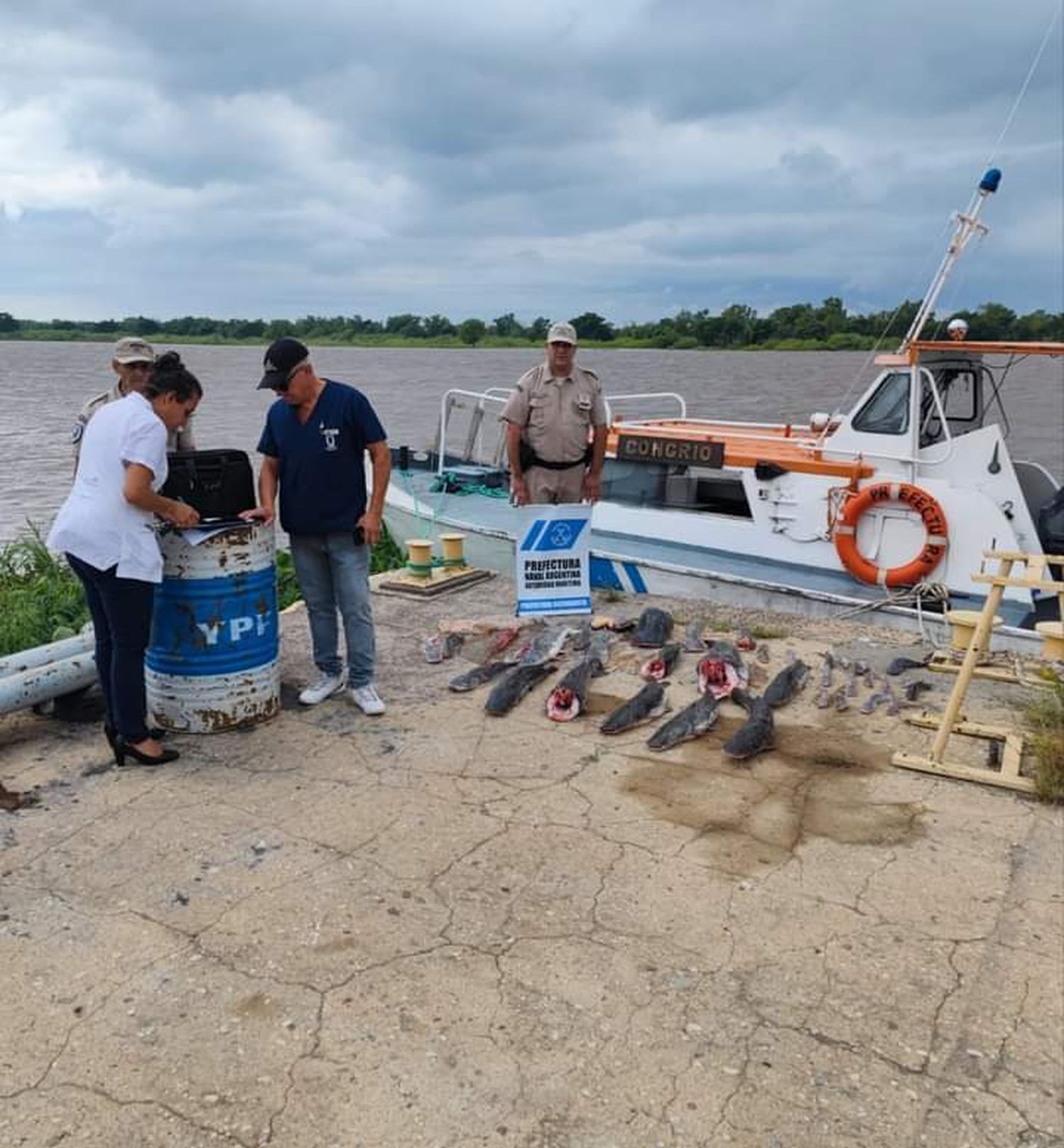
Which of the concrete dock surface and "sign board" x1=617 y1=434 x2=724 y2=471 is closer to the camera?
the concrete dock surface

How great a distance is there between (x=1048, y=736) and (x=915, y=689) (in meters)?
0.98

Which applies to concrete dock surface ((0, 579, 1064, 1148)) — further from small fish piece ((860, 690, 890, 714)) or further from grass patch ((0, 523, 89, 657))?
grass patch ((0, 523, 89, 657))

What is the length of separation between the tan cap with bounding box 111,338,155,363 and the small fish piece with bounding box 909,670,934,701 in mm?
4276

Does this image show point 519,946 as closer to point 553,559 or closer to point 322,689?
point 322,689

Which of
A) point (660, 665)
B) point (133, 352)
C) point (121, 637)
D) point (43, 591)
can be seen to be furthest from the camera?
Answer: point (43, 591)

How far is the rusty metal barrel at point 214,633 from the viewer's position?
446cm

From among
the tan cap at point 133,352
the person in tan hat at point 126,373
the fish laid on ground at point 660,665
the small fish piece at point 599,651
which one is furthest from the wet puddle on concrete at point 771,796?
the tan cap at point 133,352

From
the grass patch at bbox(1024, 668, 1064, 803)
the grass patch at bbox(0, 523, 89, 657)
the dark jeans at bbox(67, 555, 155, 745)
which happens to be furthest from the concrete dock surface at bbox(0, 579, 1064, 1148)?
the grass patch at bbox(0, 523, 89, 657)

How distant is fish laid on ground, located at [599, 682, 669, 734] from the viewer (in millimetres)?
4797

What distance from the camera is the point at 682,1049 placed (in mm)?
2660

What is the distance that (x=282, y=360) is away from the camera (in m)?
4.57

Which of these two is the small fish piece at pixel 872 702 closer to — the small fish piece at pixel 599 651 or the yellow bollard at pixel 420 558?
the small fish piece at pixel 599 651

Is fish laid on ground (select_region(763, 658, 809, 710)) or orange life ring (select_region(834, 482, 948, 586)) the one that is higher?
orange life ring (select_region(834, 482, 948, 586))

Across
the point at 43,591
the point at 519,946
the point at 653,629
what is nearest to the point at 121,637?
the point at 519,946
